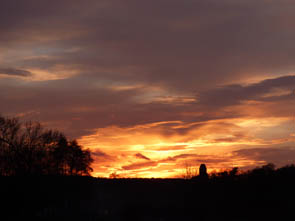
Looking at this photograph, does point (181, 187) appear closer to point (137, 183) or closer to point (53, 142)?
point (137, 183)

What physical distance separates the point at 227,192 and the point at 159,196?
15.4ft

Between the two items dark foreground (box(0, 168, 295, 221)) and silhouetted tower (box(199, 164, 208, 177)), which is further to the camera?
silhouetted tower (box(199, 164, 208, 177))

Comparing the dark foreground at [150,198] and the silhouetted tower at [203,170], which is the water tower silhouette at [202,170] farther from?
the dark foreground at [150,198]

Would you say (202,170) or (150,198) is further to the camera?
(202,170)

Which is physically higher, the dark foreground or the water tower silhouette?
the water tower silhouette

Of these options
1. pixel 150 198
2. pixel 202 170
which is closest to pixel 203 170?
pixel 202 170

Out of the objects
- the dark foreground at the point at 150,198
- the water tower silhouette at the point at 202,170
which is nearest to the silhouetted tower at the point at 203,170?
the water tower silhouette at the point at 202,170

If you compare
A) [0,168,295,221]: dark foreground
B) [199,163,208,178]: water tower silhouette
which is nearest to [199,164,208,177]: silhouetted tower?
[199,163,208,178]: water tower silhouette

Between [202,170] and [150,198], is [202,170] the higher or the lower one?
the higher one

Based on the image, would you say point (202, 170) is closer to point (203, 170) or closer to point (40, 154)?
point (203, 170)

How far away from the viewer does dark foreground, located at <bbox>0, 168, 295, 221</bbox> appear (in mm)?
25172

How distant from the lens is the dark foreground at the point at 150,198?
25172 mm

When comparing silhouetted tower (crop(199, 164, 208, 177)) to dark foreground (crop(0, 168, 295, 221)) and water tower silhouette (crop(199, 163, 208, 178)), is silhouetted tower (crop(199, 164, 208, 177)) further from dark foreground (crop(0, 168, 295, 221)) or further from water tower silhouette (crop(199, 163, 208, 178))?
dark foreground (crop(0, 168, 295, 221))

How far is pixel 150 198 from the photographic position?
29.0 meters
